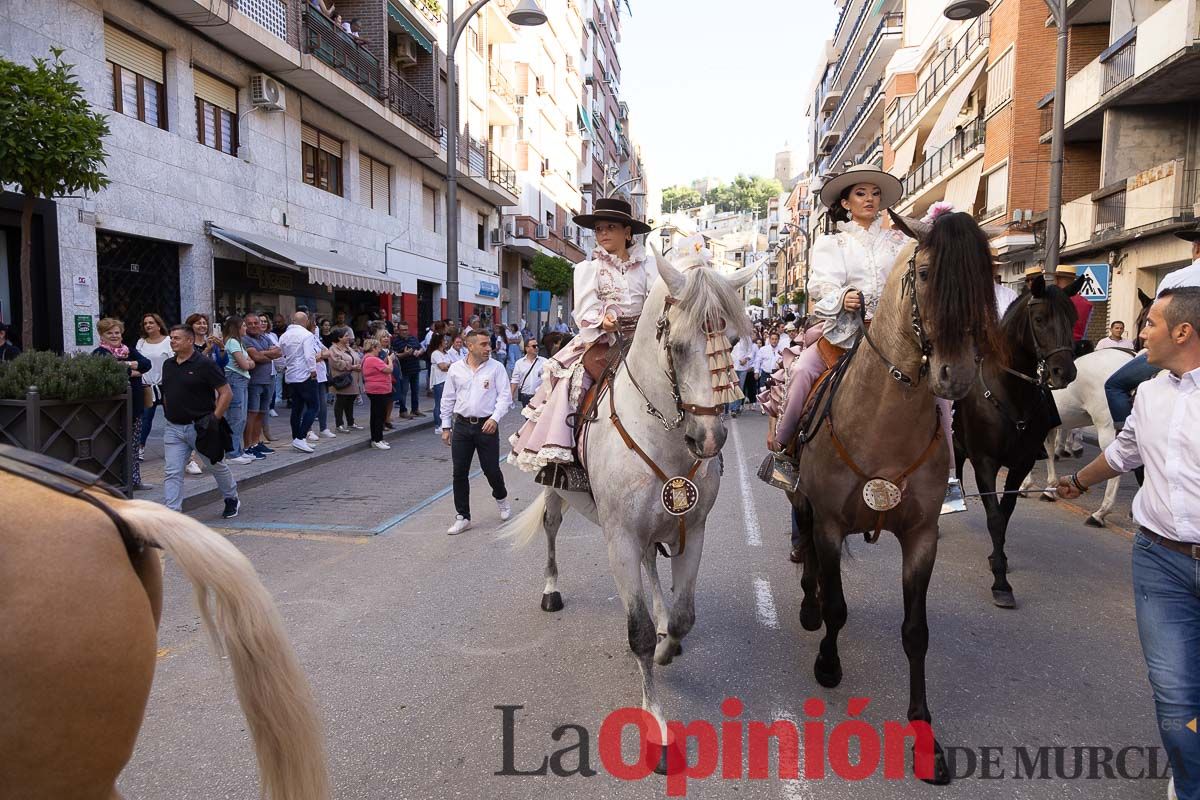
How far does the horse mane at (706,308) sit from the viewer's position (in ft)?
10.4

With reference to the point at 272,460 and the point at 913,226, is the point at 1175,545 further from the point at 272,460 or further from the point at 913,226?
the point at 272,460

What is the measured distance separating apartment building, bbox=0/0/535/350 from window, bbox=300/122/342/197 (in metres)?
0.05

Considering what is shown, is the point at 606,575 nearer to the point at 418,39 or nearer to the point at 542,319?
the point at 418,39

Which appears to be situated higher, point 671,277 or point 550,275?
point 550,275

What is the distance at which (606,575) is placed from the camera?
586 centimetres

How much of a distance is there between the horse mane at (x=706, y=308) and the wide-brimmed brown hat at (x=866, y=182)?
5.59ft

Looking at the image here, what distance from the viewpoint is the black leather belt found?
98.3 inches

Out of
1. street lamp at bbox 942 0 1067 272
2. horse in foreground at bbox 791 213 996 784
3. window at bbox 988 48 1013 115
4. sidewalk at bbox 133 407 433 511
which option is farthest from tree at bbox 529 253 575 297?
horse in foreground at bbox 791 213 996 784

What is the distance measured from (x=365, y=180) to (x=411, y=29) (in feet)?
16.4

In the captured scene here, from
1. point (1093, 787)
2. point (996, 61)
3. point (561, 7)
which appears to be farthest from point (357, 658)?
point (561, 7)

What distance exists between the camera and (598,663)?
4203 mm

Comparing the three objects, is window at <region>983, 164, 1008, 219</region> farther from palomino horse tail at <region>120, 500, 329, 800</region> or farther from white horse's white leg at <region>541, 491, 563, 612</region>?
palomino horse tail at <region>120, 500, 329, 800</region>

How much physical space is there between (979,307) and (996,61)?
26.1m

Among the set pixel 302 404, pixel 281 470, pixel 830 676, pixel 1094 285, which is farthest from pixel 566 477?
pixel 1094 285
